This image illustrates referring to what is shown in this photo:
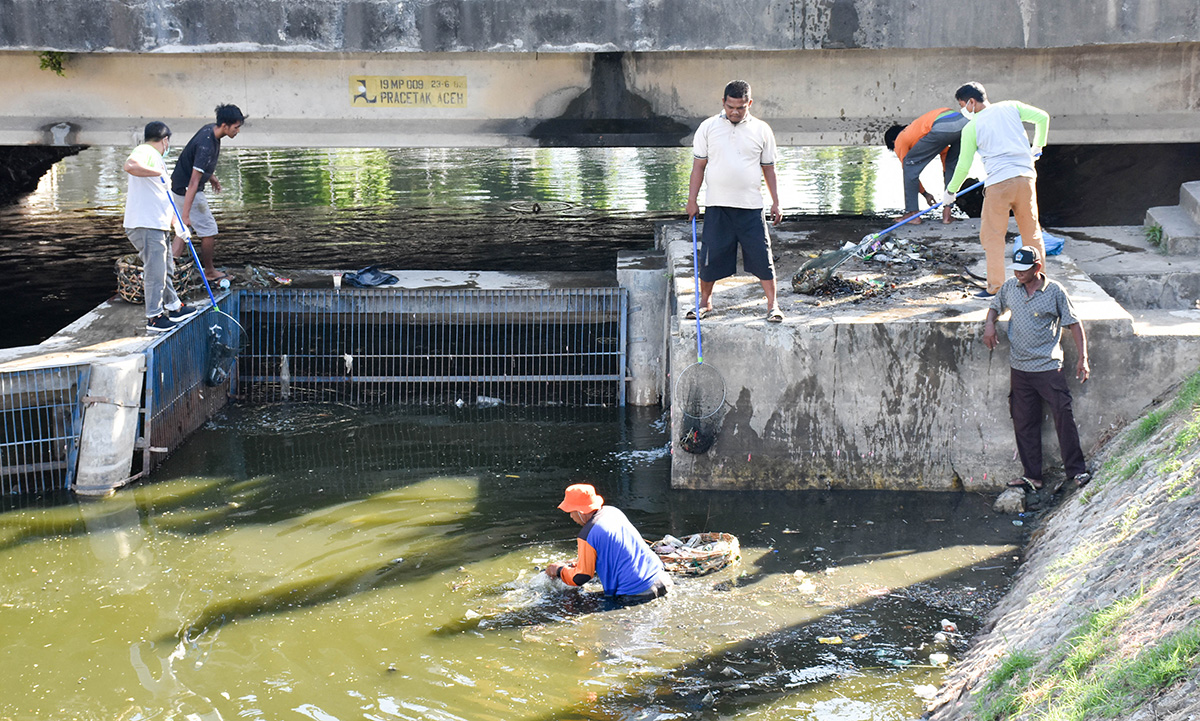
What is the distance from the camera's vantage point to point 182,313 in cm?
1043

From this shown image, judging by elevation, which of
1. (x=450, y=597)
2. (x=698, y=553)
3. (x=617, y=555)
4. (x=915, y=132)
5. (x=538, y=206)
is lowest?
(x=450, y=597)

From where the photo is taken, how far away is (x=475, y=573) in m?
7.62

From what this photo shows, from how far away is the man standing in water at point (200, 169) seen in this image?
10.4 metres

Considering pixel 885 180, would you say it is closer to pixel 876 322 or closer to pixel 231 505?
pixel 876 322

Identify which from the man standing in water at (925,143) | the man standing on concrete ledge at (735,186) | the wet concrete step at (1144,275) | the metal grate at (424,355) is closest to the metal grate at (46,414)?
the metal grate at (424,355)

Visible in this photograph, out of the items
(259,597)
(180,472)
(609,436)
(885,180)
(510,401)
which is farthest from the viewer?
(885,180)

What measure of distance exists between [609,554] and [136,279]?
6.73 meters

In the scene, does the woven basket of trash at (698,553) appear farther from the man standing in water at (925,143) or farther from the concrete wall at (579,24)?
the concrete wall at (579,24)

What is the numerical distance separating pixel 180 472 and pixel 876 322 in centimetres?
610

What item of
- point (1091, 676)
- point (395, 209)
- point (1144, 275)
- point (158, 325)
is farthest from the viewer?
point (395, 209)

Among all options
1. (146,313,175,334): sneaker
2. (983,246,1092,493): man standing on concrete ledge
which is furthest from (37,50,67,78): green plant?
(983,246,1092,493): man standing on concrete ledge

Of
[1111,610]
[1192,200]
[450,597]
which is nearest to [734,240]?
[450,597]

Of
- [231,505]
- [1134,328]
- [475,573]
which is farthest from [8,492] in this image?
[1134,328]

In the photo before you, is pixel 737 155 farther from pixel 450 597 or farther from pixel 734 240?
pixel 450 597
